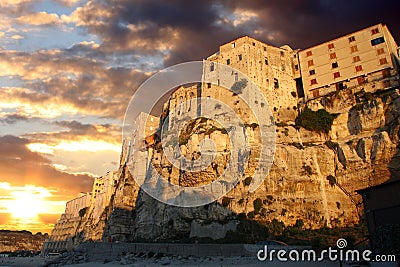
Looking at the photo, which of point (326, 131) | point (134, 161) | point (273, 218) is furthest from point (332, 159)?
point (134, 161)

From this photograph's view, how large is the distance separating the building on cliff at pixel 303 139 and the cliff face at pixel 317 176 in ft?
0.42

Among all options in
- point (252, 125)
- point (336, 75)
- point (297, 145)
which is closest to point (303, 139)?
point (297, 145)

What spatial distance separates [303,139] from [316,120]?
347 cm

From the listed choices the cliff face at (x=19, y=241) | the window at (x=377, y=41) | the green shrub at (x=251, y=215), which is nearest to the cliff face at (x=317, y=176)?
the green shrub at (x=251, y=215)

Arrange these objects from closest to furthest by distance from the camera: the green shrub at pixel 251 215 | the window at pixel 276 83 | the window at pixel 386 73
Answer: the green shrub at pixel 251 215
the window at pixel 386 73
the window at pixel 276 83

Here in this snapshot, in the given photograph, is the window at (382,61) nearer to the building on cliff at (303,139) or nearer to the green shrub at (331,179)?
the building on cliff at (303,139)

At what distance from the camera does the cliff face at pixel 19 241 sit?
4700 inches

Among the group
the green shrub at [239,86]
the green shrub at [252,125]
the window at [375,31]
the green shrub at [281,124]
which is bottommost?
the green shrub at [252,125]

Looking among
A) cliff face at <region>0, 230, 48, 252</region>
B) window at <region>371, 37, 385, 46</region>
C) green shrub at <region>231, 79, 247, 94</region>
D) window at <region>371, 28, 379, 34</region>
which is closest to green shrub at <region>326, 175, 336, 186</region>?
green shrub at <region>231, 79, 247, 94</region>

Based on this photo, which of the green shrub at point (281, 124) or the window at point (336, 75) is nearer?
the green shrub at point (281, 124)

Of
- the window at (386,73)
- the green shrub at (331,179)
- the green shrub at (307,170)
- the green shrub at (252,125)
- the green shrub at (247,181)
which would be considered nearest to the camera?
the green shrub at (247,181)

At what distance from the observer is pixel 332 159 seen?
42844 mm

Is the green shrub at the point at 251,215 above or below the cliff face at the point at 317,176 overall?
below

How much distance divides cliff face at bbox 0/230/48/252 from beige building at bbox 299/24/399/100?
407ft
